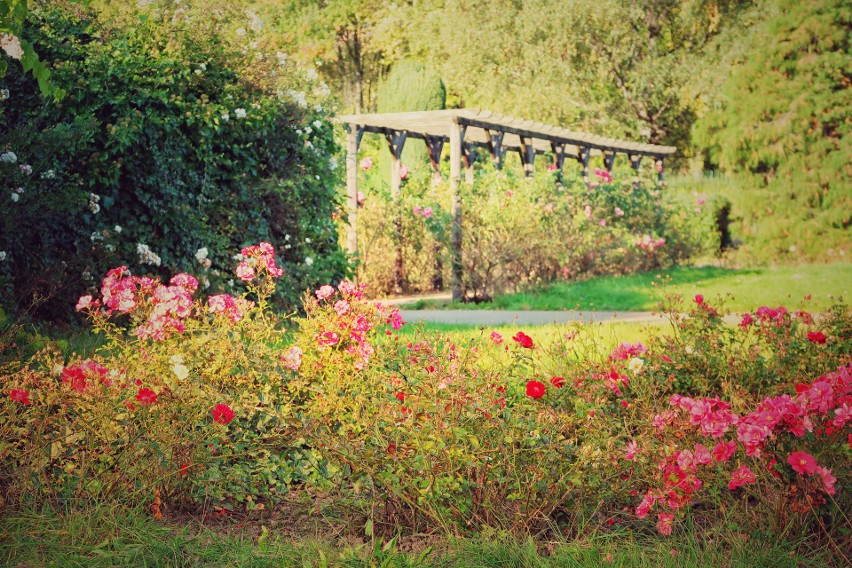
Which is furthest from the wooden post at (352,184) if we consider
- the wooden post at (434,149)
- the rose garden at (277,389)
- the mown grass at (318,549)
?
the mown grass at (318,549)

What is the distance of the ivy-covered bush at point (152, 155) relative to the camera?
5664 millimetres

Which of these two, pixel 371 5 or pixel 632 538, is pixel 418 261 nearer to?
pixel 632 538

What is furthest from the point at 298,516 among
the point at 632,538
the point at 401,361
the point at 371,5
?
the point at 371,5

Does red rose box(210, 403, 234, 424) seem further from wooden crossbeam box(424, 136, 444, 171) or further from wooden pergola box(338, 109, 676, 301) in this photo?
wooden crossbeam box(424, 136, 444, 171)

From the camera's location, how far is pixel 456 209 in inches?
419

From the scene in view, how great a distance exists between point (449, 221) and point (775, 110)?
37.4 feet

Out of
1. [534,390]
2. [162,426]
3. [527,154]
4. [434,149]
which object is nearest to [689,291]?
[527,154]

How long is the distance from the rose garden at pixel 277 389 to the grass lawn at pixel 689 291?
8.66ft

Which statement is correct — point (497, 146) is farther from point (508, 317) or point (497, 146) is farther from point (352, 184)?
point (508, 317)

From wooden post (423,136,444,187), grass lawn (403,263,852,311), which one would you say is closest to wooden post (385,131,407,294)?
wooden post (423,136,444,187)

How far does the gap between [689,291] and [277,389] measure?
8.26 metres

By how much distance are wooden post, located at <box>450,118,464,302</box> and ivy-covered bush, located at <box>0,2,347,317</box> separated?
10.4ft

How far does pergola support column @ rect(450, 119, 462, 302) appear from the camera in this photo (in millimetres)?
10422

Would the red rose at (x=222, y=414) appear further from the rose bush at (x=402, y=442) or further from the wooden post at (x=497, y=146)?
the wooden post at (x=497, y=146)
